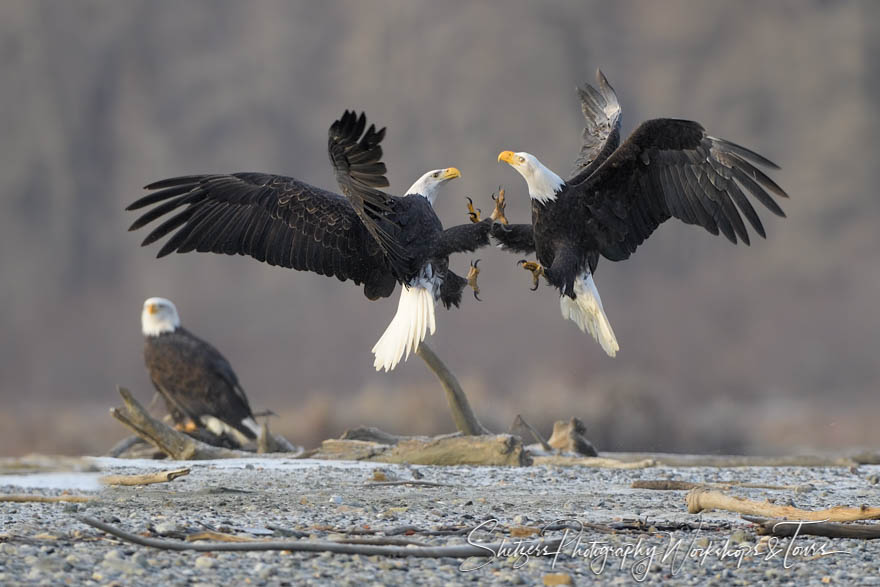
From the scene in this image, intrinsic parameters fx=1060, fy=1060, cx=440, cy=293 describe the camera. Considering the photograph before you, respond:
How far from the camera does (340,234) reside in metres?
5.41

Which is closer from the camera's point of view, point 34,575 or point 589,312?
point 34,575

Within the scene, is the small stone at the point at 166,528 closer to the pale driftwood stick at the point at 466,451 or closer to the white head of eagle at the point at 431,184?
the white head of eagle at the point at 431,184

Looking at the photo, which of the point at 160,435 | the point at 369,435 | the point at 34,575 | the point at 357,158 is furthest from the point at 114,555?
the point at 369,435

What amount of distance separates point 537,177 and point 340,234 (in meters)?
1.05

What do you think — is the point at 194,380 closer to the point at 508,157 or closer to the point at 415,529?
the point at 508,157

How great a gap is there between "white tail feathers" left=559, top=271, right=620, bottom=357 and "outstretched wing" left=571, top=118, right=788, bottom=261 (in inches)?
10.8

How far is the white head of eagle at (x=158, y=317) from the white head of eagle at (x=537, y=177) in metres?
4.85

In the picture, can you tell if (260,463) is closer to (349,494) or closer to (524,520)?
(349,494)

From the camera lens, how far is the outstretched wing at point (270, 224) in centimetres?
541

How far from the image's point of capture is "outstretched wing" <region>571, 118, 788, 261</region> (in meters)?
5.21

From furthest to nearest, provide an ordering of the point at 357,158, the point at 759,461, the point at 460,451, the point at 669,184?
the point at 759,461 < the point at 460,451 < the point at 669,184 < the point at 357,158

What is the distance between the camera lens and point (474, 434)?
6.72m

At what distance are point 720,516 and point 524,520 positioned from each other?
0.91 m

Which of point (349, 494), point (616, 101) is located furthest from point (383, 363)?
point (616, 101)
